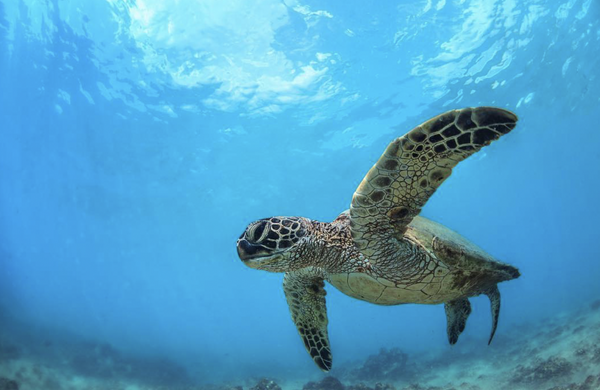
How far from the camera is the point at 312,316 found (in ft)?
16.5

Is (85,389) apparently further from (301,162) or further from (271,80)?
(301,162)

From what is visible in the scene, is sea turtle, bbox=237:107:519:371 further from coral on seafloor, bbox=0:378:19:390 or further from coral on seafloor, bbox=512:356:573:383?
coral on seafloor, bbox=0:378:19:390

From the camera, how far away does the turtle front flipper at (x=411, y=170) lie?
237cm

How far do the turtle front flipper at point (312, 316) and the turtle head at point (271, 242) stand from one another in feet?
4.72

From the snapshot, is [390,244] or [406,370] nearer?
[390,244]

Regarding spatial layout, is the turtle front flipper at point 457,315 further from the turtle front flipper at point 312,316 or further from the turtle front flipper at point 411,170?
the turtle front flipper at point 411,170

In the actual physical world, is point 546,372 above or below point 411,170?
below

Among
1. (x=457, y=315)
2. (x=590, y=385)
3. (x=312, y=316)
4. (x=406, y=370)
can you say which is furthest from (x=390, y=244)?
(x=406, y=370)

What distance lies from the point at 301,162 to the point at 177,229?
23513 mm

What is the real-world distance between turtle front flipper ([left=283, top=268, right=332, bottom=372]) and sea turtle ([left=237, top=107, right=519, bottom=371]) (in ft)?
0.05

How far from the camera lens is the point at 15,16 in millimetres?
16344

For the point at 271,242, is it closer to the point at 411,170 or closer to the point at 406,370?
the point at 411,170

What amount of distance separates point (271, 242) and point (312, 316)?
2.14m

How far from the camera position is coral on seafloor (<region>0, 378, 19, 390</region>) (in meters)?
12.3
